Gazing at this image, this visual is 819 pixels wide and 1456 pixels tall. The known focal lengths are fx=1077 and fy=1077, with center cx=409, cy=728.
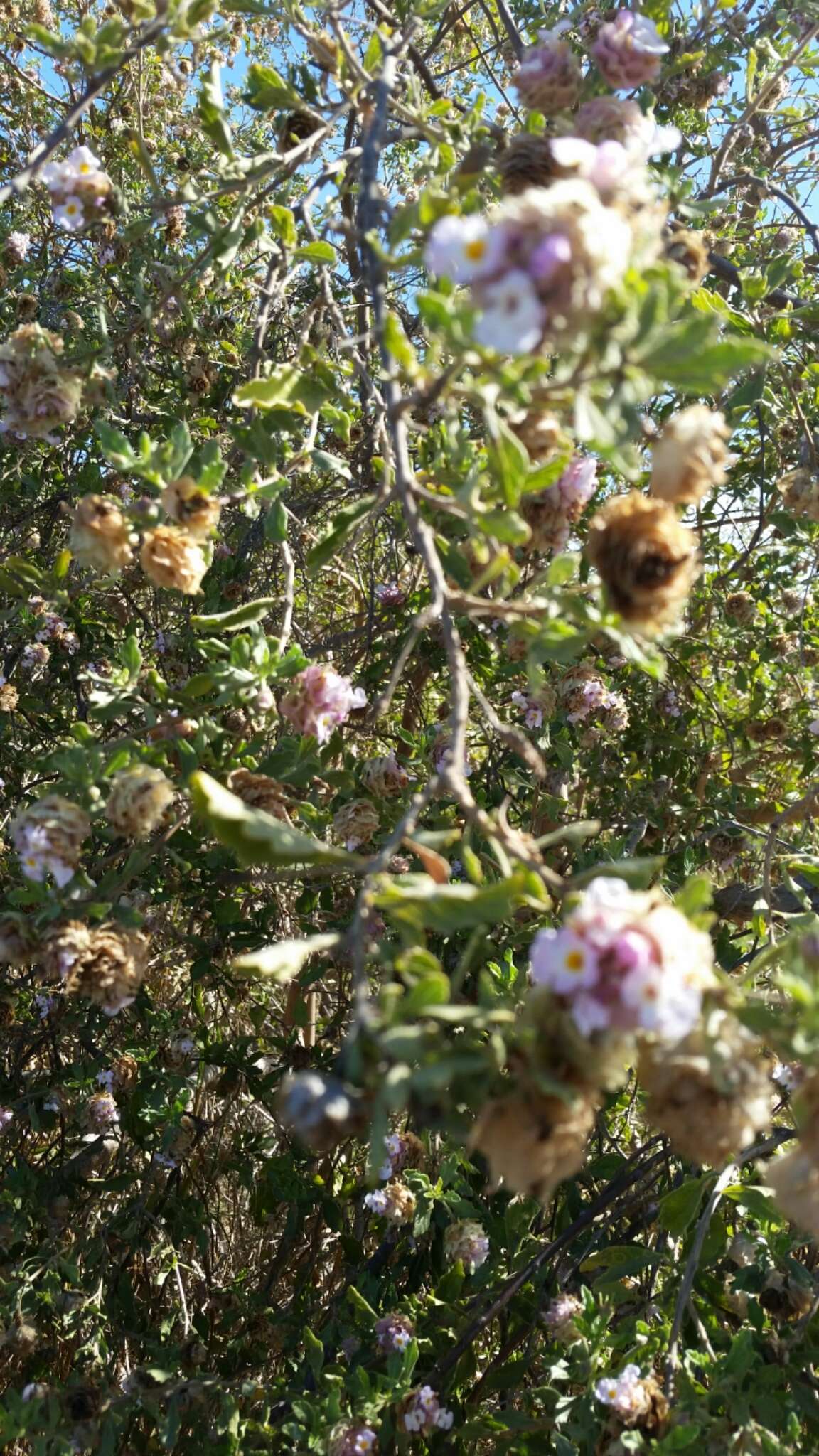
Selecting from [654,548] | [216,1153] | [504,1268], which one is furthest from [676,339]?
[216,1153]

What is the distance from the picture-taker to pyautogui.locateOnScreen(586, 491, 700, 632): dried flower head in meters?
1.33

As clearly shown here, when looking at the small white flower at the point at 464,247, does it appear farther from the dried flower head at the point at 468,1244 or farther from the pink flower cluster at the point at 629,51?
the dried flower head at the point at 468,1244

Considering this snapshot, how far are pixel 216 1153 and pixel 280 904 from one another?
776 mm

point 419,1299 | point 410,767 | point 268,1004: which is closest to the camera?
point 419,1299

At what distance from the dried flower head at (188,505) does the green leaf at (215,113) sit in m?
0.75

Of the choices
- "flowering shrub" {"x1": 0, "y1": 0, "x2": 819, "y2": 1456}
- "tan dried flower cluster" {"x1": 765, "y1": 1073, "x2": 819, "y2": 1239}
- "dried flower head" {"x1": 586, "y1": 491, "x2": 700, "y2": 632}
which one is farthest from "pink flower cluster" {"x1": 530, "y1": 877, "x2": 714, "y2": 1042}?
"dried flower head" {"x1": 586, "y1": 491, "x2": 700, "y2": 632}

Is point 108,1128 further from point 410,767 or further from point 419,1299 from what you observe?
point 410,767

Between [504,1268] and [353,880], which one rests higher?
[353,880]

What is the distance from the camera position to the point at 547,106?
1.84 metres

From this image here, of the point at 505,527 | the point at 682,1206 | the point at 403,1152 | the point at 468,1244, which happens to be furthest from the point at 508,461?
the point at 403,1152

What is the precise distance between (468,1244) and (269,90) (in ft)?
8.13

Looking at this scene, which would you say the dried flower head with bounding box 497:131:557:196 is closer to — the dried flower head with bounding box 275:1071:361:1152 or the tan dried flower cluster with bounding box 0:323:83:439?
the tan dried flower cluster with bounding box 0:323:83:439

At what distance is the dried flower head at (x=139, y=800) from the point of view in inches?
65.0

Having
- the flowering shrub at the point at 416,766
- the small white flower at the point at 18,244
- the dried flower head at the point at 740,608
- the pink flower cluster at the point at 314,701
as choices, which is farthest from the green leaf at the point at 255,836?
the small white flower at the point at 18,244
